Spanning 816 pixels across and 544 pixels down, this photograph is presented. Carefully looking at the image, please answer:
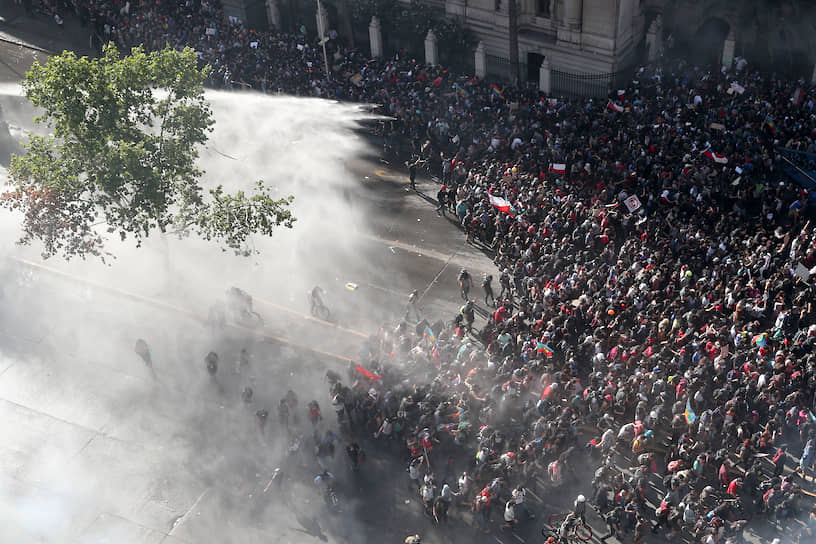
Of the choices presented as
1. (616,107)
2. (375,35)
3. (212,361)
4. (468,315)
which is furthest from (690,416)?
(375,35)

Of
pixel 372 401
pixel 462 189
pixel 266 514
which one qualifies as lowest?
pixel 266 514

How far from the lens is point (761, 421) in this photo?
25359 mm

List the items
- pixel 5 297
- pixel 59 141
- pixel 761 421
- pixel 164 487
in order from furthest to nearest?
pixel 59 141 < pixel 5 297 < pixel 164 487 < pixel 761 421

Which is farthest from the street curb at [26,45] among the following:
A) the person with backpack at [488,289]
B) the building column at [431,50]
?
the person with backpack at [488,289]

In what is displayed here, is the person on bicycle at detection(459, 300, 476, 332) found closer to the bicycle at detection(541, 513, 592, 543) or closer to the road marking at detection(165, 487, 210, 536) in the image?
the bicycle at detection(541, 513, 592, 543)

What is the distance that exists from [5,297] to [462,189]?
18995 millimetres

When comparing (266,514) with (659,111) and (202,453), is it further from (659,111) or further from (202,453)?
(659,111)

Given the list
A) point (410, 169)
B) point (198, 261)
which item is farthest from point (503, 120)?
point (198, 261)

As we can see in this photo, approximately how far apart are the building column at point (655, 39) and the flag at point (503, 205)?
1455 cm

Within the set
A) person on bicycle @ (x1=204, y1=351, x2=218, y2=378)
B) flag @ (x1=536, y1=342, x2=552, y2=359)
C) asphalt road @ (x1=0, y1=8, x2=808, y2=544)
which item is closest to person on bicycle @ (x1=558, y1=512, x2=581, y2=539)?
asphalt road @ (x1=0, y1=8, x2=808, y2=544)

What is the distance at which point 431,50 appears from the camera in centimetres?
4538

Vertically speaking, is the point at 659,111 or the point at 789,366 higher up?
the point at 659,111

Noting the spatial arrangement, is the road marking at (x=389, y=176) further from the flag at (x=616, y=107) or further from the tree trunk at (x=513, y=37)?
the flag at (x=616, y=107)

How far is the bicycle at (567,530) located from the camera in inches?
940
